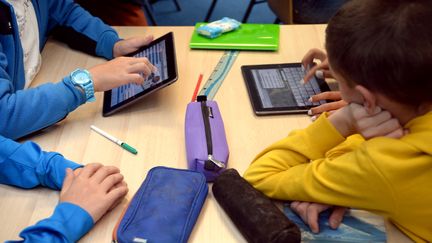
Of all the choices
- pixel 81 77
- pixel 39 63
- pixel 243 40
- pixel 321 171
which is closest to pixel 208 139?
pixel 321 171

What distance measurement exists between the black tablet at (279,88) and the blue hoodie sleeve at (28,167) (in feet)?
1.56

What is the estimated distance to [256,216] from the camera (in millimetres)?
824

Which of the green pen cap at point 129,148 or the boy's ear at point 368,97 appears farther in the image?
the green pen cap at point 129,148

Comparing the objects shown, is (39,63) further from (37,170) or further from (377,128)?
(377,128)

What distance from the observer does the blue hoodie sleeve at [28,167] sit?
951 millimetres

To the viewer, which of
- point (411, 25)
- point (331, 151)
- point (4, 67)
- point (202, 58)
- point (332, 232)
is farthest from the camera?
point (202, 58)

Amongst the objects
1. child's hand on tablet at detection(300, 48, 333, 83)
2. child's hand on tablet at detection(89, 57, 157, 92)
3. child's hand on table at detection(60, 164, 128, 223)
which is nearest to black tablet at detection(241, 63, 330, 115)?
child's hand on tablet at detection(300, 48, 333, 83)

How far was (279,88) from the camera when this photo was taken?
3.98 feet

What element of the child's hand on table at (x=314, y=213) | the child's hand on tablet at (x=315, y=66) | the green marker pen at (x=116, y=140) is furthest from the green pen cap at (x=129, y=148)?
the child's hand on tablet at (x=315, y=66)

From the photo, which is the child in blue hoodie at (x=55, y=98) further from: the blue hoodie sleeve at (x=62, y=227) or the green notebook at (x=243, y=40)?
the green notebook at (x=243, y=40)

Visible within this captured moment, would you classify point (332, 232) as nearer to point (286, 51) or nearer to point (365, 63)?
point (365, 63)

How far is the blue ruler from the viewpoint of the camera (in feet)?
4.05

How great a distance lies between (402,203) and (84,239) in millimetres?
566

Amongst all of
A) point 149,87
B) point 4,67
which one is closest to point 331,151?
point 149,87
